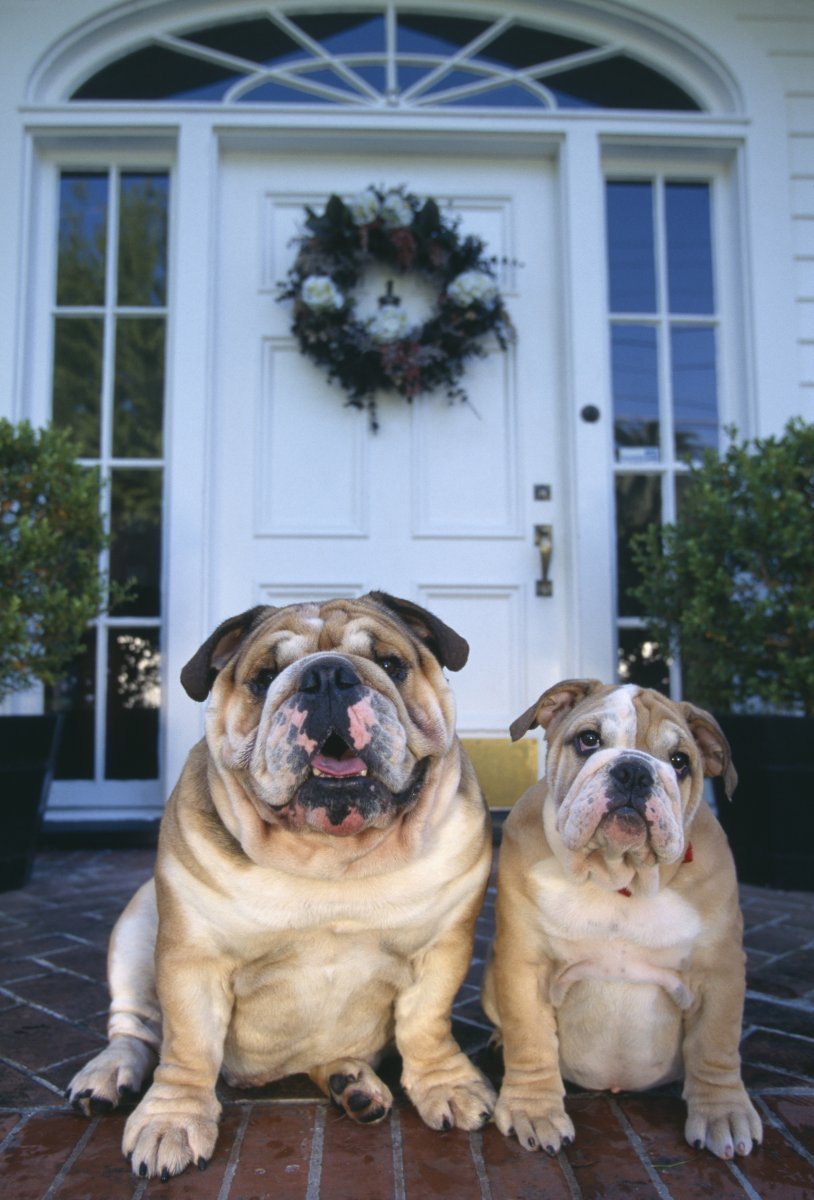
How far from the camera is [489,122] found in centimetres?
521

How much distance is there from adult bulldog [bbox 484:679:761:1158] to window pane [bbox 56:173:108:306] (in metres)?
4.39

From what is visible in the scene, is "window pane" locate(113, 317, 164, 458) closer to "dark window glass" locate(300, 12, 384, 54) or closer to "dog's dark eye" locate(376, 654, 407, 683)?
"dark window glass" locate(300, 12, 384, 54)

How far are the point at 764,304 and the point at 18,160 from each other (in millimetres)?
4090

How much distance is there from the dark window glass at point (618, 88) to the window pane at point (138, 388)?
2641 mm

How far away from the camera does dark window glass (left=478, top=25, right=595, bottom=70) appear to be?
5.46 m

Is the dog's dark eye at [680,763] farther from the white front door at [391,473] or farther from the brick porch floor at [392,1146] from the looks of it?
the white front door at [391,473]

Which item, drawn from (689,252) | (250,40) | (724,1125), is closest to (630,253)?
(689,252)

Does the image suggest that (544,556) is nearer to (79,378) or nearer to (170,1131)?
(79,378)

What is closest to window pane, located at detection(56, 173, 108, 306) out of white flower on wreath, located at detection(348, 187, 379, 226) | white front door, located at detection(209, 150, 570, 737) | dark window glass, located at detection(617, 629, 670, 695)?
white front door, located at detection(209, 150, 570, 737)

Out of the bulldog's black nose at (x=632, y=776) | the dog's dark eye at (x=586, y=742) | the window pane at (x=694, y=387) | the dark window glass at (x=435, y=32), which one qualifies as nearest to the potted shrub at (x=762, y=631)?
the window pane at (x=694, y=387)

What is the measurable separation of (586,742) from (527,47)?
4926 millimetres

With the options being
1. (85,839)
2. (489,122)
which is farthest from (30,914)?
(489,122)

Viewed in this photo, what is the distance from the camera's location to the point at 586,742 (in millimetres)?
2021

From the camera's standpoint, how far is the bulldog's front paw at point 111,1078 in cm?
200
